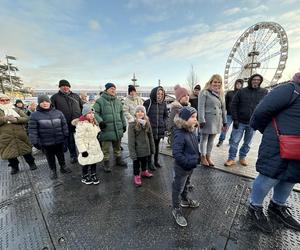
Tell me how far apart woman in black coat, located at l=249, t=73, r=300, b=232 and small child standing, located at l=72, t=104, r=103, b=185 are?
2.34 m

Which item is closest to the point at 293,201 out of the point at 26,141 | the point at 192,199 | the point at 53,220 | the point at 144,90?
the point at 192,199

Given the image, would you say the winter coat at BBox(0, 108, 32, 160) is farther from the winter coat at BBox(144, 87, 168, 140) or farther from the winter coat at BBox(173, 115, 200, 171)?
the winter coat at BBox(173, 115, 200, 171)

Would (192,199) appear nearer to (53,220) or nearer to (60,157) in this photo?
(53,220)

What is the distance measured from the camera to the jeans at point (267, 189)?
1.78 m

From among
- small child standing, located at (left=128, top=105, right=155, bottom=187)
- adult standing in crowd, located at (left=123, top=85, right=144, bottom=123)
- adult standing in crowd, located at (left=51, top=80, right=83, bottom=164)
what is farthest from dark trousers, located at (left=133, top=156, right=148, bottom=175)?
adult standing in crowd, located at (left=51, top=80, right=83, bottom=164)

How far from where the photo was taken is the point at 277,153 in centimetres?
163

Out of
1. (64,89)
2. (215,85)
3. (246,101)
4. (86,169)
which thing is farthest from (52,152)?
(246,101)

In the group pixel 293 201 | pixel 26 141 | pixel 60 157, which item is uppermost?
pixel 26 141

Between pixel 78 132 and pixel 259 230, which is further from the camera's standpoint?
pixel 78 132

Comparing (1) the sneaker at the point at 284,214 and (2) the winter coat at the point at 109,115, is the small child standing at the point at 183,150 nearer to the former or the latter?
(1) the sneaker at the point at 284,214

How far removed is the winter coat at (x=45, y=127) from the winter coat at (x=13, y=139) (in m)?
0.74

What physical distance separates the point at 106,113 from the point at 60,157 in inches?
50.0

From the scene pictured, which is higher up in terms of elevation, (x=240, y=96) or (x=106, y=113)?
(x=240, y=96)

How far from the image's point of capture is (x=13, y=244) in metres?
1.64
